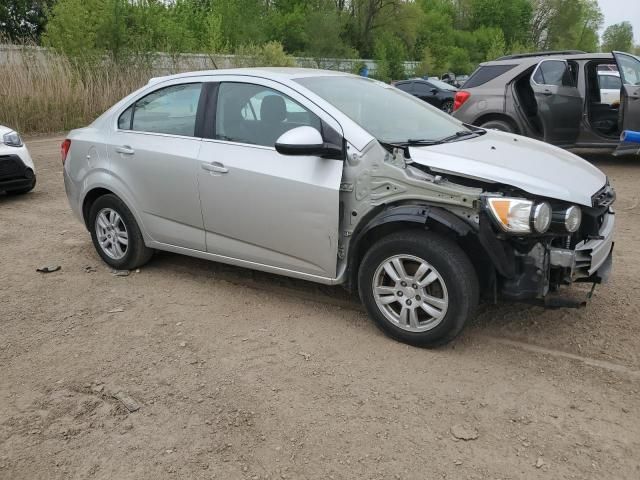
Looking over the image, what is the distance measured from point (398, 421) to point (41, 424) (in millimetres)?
1803

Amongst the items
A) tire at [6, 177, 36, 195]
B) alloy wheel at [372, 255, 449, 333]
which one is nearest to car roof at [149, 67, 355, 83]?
alloy wheel at [372, 255, 449, 333]

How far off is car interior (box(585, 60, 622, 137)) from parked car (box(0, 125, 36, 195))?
8266 millimetres

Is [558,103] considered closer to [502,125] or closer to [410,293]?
[502,125]

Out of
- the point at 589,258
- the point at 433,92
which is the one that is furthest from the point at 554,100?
the point at 433,92

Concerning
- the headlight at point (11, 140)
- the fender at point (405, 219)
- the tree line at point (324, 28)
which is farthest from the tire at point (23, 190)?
the tree line at point (324, 28)

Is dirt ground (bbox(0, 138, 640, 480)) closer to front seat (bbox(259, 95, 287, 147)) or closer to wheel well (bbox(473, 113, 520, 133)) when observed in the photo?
front seat (bbox(259, 95, 287, 147))

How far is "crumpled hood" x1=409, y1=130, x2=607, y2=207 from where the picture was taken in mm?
3430

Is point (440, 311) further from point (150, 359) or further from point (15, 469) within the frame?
point (15, 469)

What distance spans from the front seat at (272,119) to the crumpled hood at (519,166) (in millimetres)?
957

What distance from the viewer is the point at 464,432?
287cm

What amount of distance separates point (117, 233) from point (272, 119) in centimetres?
189

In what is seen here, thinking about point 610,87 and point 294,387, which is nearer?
point 294,387

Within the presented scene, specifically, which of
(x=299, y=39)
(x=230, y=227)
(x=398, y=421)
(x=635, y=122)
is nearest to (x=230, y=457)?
(x=398, y=421)

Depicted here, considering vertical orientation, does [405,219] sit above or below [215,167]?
below
